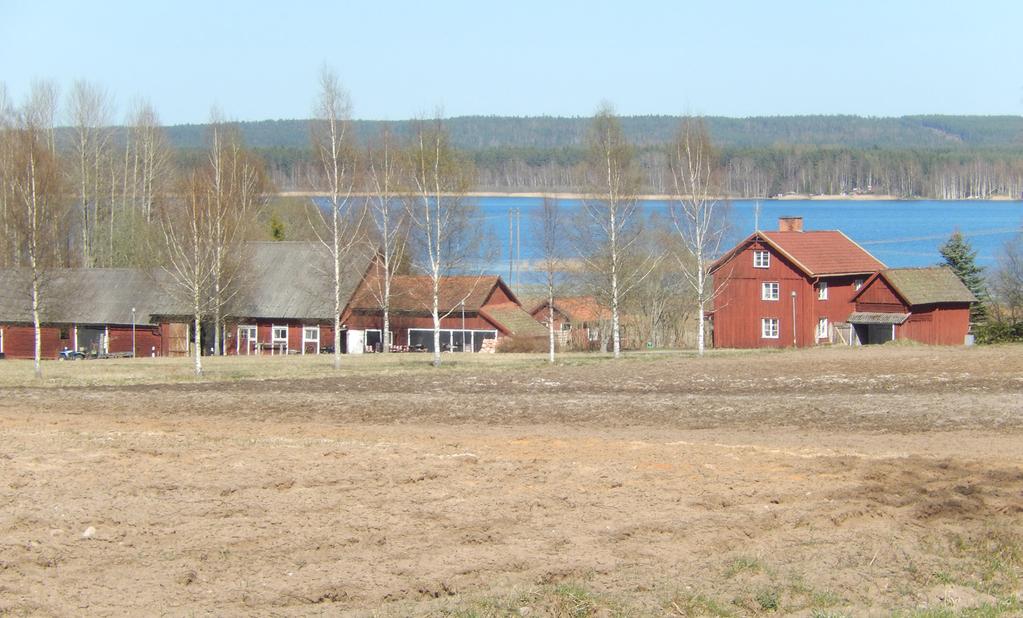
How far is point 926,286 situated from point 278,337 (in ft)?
110

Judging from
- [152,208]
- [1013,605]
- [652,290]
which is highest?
[152,208]

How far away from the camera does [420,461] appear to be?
17750 mm

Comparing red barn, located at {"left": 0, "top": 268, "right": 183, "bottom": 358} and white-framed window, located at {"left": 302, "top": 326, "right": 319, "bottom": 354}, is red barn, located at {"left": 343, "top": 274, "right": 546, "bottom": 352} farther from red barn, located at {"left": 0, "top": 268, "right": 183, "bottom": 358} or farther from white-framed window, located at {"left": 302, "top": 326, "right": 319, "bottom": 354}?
red barn, located at {"left": 0, "top": 268, "right": 183, "bottom": 358}

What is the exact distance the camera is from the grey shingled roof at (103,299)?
201 ft

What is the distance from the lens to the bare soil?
456 inches

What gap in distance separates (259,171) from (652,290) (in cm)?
2956

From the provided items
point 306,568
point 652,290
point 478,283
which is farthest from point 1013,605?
point 652,290

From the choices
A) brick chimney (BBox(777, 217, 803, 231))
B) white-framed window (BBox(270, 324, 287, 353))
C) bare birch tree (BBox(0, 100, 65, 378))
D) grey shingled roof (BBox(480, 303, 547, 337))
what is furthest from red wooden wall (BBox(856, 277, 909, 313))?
bare birch tree (BBox(0, 100, 65, 378))

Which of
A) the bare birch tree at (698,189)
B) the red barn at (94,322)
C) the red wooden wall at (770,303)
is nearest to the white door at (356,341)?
the red barn at (94,322)

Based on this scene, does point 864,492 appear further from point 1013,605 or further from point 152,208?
point 152,208

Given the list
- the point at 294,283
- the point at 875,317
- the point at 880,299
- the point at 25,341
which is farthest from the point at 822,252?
the point at 25,341

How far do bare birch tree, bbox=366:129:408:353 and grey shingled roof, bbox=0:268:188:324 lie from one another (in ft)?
41.8

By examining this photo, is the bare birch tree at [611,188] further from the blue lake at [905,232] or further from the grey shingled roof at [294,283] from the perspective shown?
the blue lake at [905,232]

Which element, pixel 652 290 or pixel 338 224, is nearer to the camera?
pixel 338 224
